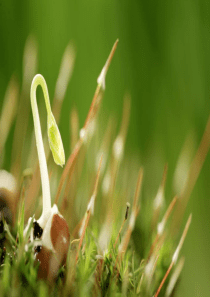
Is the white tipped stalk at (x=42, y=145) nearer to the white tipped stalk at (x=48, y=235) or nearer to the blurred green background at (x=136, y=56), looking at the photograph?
the white tipped stalk at (x=48, y=235)

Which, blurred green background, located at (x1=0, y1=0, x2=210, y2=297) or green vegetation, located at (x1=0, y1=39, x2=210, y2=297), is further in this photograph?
blurred green background, located at (x1=0, y1=0, x2=210, y2=297)

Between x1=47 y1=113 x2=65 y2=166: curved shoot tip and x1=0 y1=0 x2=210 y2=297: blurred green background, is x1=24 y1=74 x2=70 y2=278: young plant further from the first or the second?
x1=0 y1=0 x2=210 y2=297: blurred green background

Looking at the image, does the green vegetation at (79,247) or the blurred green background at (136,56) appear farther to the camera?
the blurred green background at (136,56)

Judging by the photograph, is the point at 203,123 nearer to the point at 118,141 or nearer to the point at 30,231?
the point at 118,141

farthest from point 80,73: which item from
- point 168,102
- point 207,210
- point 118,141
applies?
point 118,141

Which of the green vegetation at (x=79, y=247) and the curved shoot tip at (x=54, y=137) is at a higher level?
the curved shoot tip at (x=54, y=137)

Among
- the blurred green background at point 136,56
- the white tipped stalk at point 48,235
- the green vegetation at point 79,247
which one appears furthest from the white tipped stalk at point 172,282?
the blurred green background at point 136,56

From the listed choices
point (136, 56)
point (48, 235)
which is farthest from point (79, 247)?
point (136, 56)

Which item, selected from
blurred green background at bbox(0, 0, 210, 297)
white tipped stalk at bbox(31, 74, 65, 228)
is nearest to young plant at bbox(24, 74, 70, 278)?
white tipped stalk at bbox(31, 74, 65, 228)

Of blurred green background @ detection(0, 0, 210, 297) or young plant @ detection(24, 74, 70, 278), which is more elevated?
blurred green background @ detection(0, 0, 210, 297)
